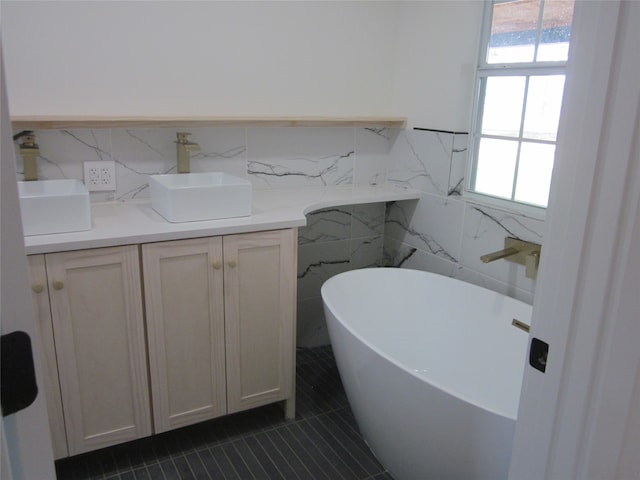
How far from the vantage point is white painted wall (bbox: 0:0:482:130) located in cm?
208

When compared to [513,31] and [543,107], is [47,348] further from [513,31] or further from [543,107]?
[513,31]

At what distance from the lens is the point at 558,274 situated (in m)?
0.94

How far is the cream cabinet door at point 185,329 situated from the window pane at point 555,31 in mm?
1537

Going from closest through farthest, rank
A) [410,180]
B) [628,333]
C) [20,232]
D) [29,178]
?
[20,232] < [628,333] < [29,178] < [410,180]

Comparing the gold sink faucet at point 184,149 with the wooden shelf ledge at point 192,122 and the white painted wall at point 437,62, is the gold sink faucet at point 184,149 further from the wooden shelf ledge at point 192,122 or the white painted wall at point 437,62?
the white painted wall at point 437,62

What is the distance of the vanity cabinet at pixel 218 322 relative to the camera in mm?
1963

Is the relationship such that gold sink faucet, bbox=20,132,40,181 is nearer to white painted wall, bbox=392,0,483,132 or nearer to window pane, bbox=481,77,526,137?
white painted wall, bbox=392,0,483,132

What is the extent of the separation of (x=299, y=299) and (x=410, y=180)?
894mm

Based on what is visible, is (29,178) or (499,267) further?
(499,267)

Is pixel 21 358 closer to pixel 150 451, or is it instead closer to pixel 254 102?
pixel 150 451

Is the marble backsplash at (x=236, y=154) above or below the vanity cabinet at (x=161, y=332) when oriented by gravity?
above

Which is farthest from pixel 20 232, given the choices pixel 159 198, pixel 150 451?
pixel 150 451

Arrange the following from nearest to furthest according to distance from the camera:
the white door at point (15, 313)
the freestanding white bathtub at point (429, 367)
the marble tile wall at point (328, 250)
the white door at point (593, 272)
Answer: the white door at point (15, 313), the white door at point (593, 272), the freestanding white bathtub at point (429, 367), the marble tile wall at point (328, 250)

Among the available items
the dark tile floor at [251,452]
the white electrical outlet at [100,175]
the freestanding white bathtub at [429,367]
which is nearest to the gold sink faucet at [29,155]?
the white electrical outlet at [100,175]
